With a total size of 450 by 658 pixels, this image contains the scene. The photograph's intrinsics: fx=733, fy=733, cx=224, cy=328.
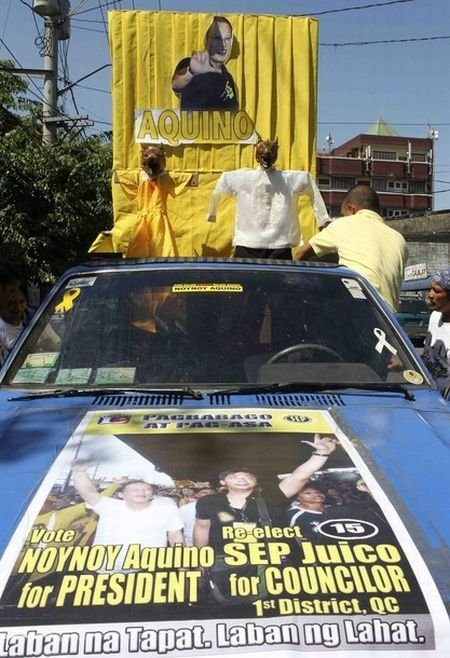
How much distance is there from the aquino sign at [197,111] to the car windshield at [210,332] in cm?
215

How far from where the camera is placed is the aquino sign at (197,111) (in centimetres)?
543

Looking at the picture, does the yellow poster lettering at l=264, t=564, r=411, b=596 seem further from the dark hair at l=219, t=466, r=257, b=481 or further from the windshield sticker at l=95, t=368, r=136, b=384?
the windshield sticker at l=95, t=368, r=136, b=384

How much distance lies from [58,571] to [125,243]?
401 cm

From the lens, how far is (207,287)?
324 centimetres

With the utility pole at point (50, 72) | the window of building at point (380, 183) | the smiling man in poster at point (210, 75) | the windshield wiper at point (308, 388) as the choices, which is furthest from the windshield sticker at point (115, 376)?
the window of building at point (380, 183)

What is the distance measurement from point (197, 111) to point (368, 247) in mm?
1990

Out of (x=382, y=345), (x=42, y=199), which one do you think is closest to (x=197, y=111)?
(x=382, y=345)

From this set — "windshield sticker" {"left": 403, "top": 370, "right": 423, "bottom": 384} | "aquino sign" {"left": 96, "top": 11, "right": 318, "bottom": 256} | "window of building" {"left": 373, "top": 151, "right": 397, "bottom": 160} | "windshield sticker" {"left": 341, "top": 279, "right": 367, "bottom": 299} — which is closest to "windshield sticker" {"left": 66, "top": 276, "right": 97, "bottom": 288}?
"windshield sticker" {"left": 341, "top": 279, "right": 367, "bottom": 299}

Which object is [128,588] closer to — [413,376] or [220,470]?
[220,470]

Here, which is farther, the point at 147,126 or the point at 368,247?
the point at 147,126

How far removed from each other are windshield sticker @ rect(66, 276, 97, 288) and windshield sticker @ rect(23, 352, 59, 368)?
1.43 ft

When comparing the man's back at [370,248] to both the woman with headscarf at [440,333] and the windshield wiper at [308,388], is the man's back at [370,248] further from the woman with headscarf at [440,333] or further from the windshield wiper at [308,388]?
the windshield wiper at [308,388]

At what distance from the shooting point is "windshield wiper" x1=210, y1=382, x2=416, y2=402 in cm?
271

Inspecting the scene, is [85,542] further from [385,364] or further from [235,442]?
[385,364]
